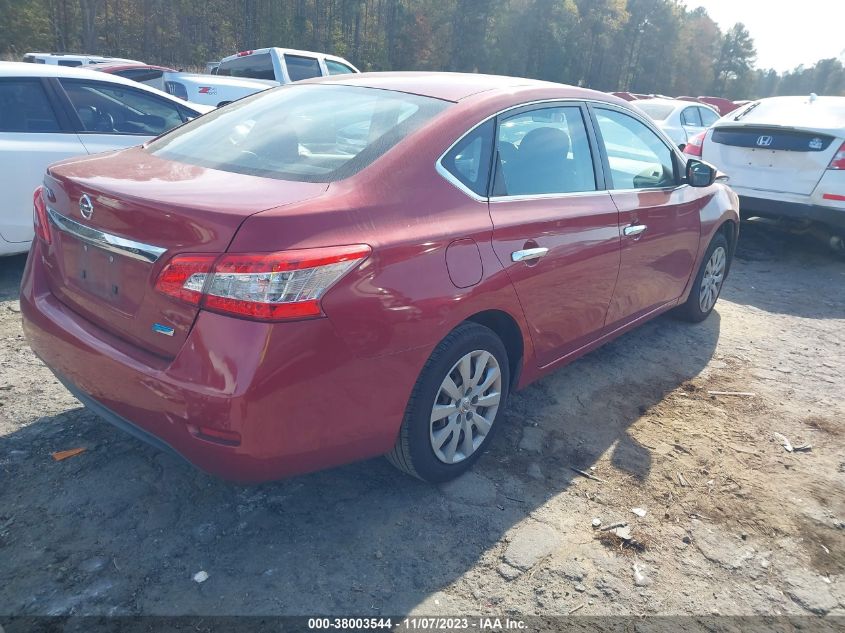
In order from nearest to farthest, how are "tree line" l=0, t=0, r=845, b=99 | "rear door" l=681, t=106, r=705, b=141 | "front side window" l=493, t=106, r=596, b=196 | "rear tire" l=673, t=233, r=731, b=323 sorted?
"front side window" l=493, t=106, r=596, b=196, "rear tire" l=673, t=233, r=731, b=323, "rear door" l=681, t=106, r=705, b=141, "tree line" l=0, t=0, r=845, b=99

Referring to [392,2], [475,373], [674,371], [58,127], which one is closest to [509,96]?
[475,373]

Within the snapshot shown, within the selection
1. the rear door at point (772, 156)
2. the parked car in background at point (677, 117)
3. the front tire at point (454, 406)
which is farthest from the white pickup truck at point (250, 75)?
the front tire at point (454, 406)

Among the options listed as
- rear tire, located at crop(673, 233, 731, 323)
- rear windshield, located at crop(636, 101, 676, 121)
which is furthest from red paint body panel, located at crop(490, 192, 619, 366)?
rear windshield, located at crop(636, 101, 676, 121)

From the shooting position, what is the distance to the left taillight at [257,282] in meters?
2.15

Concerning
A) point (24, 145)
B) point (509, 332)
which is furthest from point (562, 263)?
point (24, 145)

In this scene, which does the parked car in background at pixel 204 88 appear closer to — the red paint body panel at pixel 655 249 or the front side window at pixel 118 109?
the front side window at pixel 118 109

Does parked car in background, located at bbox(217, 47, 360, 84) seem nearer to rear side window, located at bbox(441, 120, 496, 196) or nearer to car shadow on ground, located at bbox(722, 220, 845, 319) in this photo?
car shadow on ground, located at bbox(722, 220, 845, 319)

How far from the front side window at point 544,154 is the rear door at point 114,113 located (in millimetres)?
3643

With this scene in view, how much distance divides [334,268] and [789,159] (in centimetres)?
642

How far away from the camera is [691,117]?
40.7ft

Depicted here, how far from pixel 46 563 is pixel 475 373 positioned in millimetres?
1787

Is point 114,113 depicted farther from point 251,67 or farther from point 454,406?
point 251,67

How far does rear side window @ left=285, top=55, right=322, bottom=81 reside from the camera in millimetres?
12116

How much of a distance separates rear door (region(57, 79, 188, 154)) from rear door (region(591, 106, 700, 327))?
3.83 m
